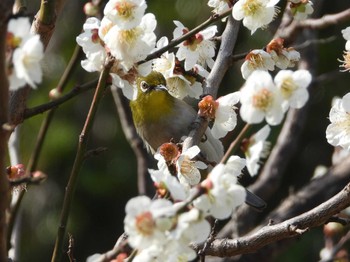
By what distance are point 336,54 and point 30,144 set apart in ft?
7.29

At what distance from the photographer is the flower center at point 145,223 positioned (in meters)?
1.20

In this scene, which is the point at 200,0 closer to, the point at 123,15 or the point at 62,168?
the point at 62,168

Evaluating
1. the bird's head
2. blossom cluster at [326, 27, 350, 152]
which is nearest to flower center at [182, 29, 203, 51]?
blossom cluster at [326, 27, 350, 152]

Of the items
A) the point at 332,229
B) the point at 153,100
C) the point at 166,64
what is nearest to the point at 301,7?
the point at 166,64

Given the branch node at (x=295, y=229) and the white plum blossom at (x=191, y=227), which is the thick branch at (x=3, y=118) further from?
the branch node at (x=295, y=229)

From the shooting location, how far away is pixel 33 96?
502 cm

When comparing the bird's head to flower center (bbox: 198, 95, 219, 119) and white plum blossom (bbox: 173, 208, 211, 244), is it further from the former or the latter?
white plum blossom (bbox: 173, 208, 211, 244)

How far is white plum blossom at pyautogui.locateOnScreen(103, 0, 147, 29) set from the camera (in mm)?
1427

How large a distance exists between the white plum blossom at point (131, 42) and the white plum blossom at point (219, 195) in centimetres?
31

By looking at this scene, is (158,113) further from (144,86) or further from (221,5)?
(221,5)

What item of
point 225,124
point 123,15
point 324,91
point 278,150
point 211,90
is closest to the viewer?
point 123,15

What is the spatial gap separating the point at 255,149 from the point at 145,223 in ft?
0.81

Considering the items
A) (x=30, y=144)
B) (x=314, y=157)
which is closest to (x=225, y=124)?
(x=30, y=144)

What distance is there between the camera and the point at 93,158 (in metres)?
5.32
